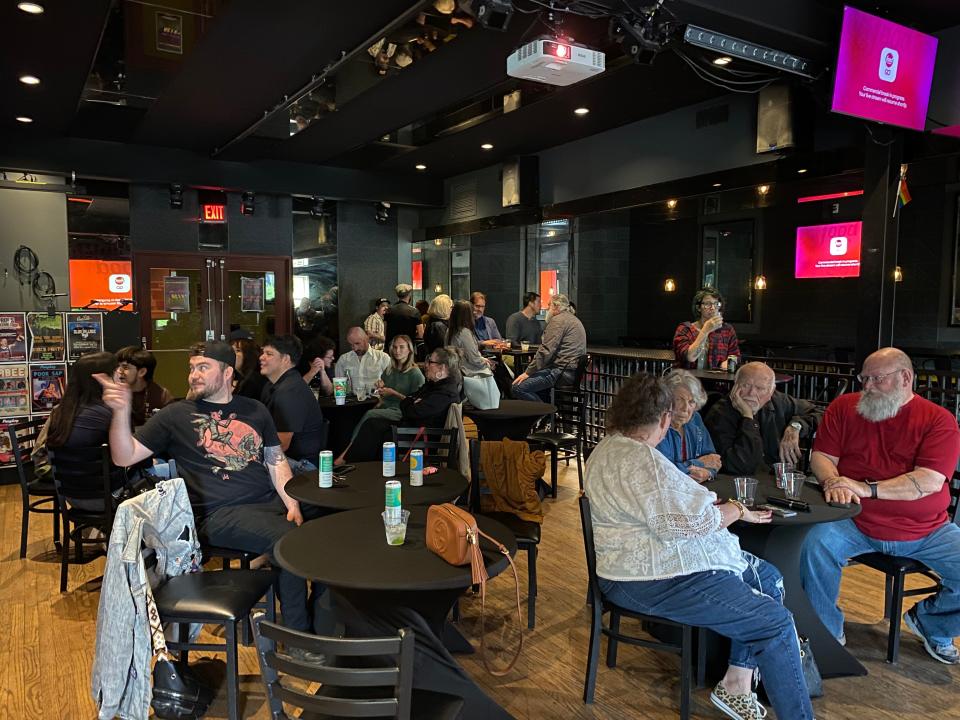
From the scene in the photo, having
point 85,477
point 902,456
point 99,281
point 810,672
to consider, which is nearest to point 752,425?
point 902,456

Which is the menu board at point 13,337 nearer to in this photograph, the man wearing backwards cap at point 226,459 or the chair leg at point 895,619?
the man wearing backwards cap at point 226,459

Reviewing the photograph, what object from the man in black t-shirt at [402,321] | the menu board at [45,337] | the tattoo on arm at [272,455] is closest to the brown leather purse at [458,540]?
the tattoo on arm at [272,455]

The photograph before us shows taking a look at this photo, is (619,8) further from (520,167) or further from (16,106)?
(16,106)

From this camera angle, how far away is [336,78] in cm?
602

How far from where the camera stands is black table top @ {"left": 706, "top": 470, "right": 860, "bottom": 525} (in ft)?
9.12

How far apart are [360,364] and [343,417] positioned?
2.47 feet

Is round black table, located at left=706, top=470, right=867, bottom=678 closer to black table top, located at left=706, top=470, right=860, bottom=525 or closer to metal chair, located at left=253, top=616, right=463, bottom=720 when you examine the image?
black table top, located at left=706, top=470, right=860, bottom=525

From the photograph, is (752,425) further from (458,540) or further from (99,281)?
(99,281)

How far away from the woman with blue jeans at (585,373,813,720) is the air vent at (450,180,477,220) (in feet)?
25.8

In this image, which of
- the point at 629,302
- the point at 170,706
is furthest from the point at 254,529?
the point at 629,302

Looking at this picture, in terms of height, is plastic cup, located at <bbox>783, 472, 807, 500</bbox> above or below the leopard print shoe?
above

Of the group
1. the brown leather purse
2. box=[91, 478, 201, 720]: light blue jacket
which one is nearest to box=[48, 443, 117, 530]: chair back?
box=[91, 478, 201, 720]: light blue jacket

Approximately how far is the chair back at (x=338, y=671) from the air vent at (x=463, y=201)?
29.1 ft

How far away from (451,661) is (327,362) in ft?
14.7
